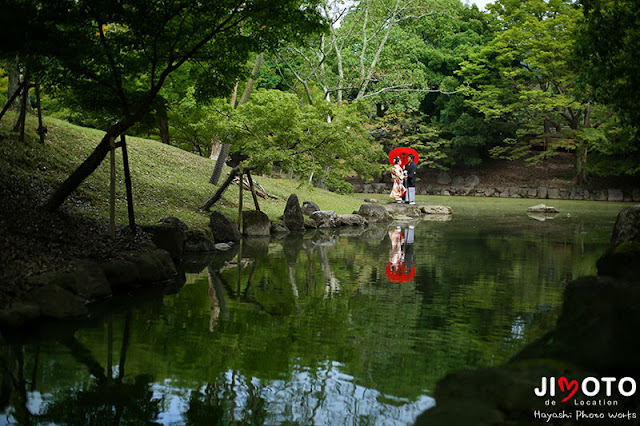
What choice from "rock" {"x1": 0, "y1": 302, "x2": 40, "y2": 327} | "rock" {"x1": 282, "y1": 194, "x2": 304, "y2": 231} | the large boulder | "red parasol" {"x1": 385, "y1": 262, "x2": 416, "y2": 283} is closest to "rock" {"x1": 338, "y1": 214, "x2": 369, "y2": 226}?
"rock" {"x1": 282, "y1": 194, "x2": 304, "y2": 231}

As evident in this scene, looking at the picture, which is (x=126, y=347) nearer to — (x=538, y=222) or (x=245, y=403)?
(x=245, y=403)

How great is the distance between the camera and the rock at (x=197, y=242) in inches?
507

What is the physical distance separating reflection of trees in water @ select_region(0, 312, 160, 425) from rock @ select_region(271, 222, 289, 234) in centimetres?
1153

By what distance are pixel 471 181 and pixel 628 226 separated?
34.6 metres

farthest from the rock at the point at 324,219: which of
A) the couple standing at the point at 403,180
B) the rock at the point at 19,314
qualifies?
the rock at the point at 19,314

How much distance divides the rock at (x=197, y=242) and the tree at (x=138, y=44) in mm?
3067

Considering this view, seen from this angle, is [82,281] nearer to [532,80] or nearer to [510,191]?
[510,191]

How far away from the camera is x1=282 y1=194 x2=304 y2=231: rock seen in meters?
18.4

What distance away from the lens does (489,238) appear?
55.9ft

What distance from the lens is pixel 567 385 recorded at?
370cm

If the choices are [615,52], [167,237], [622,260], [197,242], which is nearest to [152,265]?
[167,237]

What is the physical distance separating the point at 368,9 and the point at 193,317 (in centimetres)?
2630

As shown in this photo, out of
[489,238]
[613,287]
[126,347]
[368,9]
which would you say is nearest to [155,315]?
[126,347]

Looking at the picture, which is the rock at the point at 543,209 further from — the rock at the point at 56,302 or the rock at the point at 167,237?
the rock at the point at 56,302
